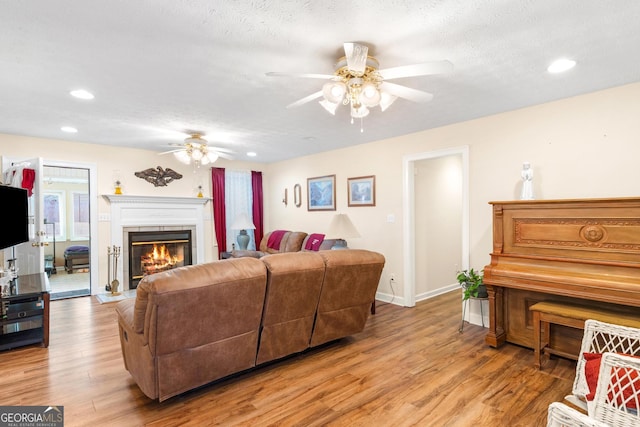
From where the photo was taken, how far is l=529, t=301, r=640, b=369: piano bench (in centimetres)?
251

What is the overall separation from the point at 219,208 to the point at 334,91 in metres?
4.82

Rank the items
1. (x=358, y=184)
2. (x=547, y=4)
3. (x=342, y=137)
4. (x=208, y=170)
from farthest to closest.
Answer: (x=208, y=170) < (x=358, y=184) < (x=342, y=137) < (x=547, y=4)

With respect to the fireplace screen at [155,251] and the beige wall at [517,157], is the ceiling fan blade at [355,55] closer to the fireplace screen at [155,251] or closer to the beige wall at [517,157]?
the beige wall at [517,157]

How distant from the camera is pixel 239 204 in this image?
6.89m

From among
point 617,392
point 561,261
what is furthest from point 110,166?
point 617,392

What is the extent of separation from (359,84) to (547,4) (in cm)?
113

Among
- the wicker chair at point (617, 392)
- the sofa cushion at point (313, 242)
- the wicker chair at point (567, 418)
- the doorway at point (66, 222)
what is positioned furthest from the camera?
the doorway at point (66, 222)

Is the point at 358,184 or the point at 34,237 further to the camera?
the point at 358,184

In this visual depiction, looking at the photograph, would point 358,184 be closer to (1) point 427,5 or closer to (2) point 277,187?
(2) point 277,187

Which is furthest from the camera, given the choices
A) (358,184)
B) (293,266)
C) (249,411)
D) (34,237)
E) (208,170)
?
(208,170)

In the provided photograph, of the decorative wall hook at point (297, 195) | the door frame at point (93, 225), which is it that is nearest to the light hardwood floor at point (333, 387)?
the door frame at point (93, 225)

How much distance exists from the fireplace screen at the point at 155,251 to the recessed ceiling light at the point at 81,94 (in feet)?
10.2

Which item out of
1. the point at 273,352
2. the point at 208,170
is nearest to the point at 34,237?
the point at 208,170

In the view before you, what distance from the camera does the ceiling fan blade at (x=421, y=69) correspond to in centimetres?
194
